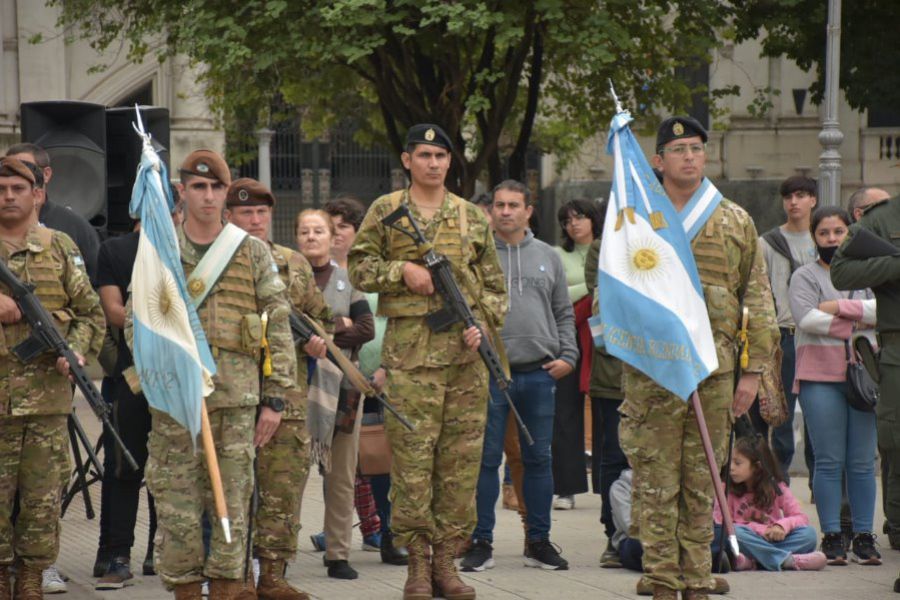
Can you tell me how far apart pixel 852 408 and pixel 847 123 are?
2401cm

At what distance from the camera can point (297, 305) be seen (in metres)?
7.69

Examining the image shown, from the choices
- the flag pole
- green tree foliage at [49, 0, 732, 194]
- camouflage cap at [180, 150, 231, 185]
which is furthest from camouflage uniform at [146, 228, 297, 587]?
green tree foliage at [49, 0, 732, 194]

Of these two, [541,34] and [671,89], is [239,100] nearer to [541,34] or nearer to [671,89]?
[541,34]

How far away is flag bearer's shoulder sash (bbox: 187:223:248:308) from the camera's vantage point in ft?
21.9

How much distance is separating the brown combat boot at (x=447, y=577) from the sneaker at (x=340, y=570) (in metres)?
0.74

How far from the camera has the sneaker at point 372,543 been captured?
29.7 feet

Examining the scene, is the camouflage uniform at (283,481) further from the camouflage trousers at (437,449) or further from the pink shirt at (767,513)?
the pink shirt at (767,513)

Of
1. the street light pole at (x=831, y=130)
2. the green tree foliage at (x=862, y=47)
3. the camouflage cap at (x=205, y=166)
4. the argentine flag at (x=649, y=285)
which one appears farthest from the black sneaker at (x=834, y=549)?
the green tree foliage at (x=862, y=47)

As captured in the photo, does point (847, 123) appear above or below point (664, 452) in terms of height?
above

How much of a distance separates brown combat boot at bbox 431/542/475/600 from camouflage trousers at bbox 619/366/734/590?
100 cm

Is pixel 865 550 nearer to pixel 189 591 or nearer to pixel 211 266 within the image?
pixel 189 591

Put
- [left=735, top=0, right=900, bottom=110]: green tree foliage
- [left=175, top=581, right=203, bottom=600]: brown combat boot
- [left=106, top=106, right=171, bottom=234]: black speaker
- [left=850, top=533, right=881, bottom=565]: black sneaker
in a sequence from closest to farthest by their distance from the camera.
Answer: [left=175, top=581, right=203, bottom=600]: brown combat boot → [left=850, top=533, right=881, bottom=565]: black sneaker → [left=106, top=106, right=171, bottom=234]: black speaker → [left=735, top=0, right=900, bottom=110]: green tree foliage

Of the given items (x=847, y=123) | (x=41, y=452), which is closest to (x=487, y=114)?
(x=41, y=452)

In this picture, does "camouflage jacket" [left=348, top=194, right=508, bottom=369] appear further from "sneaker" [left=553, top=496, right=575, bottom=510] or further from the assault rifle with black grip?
"sneaker" [left=553, top=496, right=575, bottom=510]
